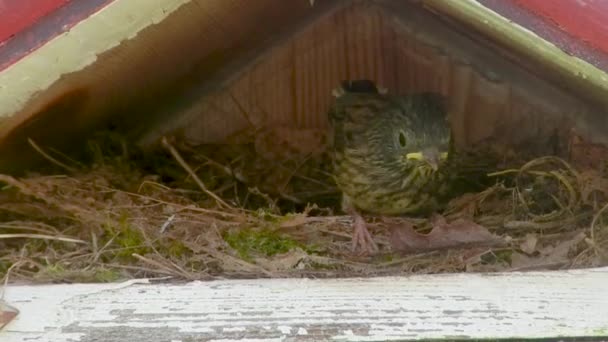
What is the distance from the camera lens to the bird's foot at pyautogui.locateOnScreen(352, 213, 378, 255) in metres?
2.50

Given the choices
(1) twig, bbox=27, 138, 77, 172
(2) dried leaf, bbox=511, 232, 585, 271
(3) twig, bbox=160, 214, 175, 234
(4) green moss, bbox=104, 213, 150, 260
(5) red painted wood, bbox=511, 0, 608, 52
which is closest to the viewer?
(5) red painted wood, bbox=511, 0, 608, 52

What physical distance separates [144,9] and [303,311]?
751 millimetres

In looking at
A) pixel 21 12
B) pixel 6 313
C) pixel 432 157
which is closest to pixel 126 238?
pixel 6 313

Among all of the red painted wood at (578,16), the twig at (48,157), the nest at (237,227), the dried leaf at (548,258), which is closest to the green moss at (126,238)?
the nest at (237,227)

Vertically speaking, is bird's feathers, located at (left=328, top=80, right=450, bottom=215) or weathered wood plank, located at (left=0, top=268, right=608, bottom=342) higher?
weathered wood plank, located at (left=0, top=268, right=608, bottom=342)

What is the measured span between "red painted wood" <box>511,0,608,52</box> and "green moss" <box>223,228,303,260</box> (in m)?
1.02

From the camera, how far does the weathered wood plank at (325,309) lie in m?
1.92

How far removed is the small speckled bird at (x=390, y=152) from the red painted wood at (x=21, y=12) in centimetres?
158

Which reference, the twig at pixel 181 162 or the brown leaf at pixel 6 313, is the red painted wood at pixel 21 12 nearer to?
the brown leaf at pixel 6 313

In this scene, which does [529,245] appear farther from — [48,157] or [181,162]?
[48,157]

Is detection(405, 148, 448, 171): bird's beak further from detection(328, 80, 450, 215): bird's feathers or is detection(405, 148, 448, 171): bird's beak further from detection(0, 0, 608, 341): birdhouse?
detection(0, 0, 608, 341): birdhouse

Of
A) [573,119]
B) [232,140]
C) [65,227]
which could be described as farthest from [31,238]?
[573,119]

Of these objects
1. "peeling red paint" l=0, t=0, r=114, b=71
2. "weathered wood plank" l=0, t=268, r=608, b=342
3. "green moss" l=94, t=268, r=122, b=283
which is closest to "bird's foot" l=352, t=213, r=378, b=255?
"weathered wood plank" l=0, t=268, r=608, b=342

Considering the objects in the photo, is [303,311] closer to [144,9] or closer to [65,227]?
[144,9]
